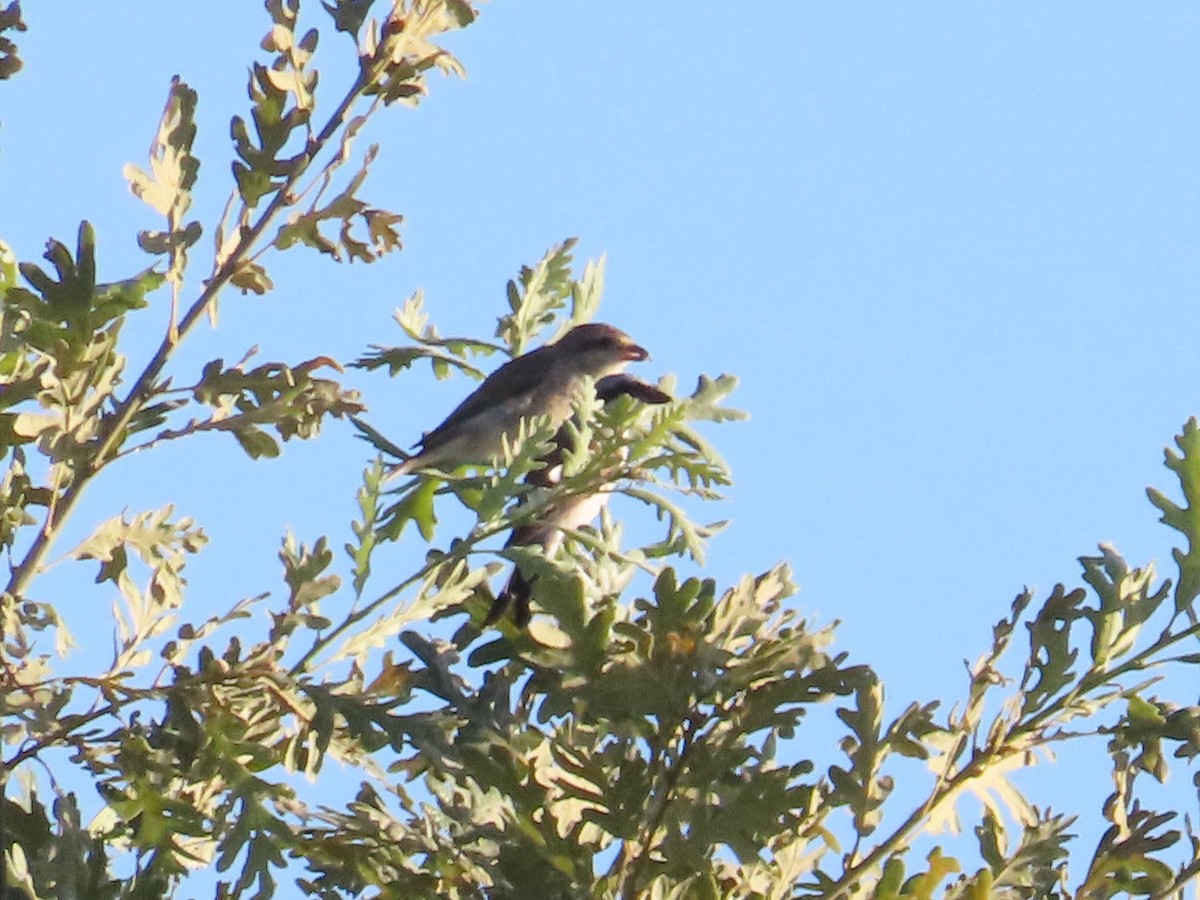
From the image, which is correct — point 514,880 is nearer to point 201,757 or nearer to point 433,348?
point 201,757

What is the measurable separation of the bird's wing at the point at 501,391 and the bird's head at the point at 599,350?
17 centimetres

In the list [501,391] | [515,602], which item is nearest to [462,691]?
[515,602]

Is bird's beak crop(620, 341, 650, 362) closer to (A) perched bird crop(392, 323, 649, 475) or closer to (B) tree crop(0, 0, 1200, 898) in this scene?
(A) perched bird crop(392, 323, 649, 475)

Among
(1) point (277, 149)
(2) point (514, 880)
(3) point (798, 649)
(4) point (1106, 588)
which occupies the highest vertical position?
(1) point (277, 149)

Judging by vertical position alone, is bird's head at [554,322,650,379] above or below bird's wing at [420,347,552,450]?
above

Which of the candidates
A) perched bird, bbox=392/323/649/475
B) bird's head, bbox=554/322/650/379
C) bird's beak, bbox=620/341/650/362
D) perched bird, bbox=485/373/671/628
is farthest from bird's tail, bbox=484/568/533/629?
bird's beak, bbox=620/341/650/362

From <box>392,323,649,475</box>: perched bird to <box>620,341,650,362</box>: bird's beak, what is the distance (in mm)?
370

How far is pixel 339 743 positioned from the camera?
3.41 metres

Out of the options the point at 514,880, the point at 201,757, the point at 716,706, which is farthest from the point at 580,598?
the point at 201,757

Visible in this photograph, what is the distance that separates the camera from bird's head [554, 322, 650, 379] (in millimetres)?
5812

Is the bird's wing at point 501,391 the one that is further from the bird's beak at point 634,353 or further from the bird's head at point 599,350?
the bird's beak at point 634,353

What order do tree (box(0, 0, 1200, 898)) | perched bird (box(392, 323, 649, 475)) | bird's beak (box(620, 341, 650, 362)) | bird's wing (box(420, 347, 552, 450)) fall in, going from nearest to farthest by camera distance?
tree (box(0, 0, 1200, 898)) → bird's wing (box(420, 347, 552, 450)) → perched bird (box(392, 323, 649, 475)) → bird's beak (box(620, 341, 650, 362))

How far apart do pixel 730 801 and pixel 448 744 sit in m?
0.51

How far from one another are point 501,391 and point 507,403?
0.47 feet
